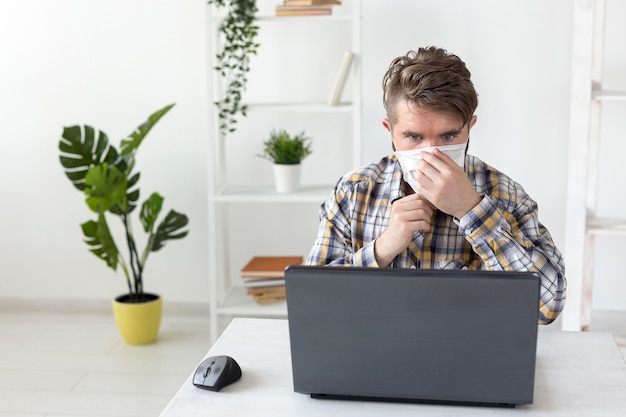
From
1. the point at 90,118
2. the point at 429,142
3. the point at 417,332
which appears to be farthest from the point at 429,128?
the point at 90,118

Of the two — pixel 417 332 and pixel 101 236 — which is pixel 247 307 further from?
pixel 417 332

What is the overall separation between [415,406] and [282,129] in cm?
241

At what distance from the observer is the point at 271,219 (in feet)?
12.2

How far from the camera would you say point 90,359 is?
11.0 ft

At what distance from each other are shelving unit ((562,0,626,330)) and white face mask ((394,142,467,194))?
52.8 inches

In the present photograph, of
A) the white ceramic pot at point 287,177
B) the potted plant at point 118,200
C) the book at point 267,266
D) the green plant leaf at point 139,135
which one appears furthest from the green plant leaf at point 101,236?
the white ceramic pot at point 287,177

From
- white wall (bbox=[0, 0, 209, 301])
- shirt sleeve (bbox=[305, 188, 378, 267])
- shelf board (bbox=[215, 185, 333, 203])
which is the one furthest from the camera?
white wall (bbox=[0, 0, 209, 301])

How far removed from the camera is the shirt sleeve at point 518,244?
1.60 meters

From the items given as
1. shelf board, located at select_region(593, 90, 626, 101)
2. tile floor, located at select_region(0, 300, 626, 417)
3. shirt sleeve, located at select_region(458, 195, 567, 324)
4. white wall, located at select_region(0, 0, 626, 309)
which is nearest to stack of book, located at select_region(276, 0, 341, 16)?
white wall, located at select_region(0, 0, 626, 309)

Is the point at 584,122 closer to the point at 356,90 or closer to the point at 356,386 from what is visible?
the point at 356,90

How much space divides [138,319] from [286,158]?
0.88m

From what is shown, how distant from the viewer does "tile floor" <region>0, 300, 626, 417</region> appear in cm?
292

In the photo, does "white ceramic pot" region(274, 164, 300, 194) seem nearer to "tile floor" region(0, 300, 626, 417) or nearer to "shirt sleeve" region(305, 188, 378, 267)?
"tile floor" region(0, 300, 626, 417)

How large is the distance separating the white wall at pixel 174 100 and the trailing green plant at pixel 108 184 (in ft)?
0.96
